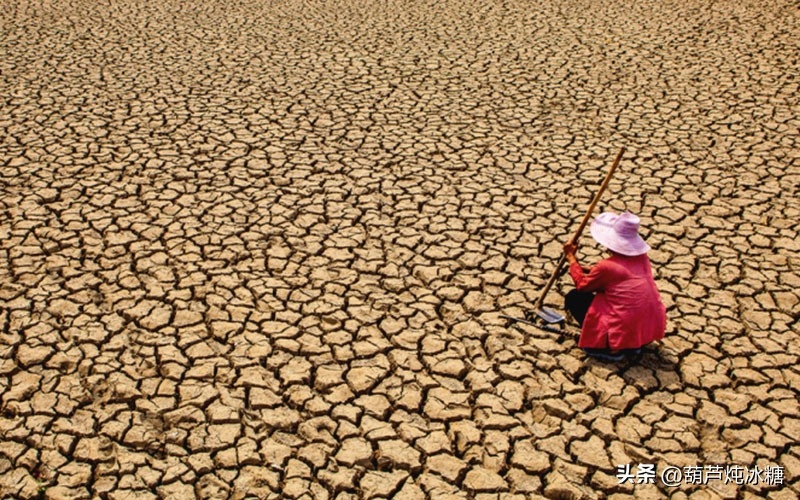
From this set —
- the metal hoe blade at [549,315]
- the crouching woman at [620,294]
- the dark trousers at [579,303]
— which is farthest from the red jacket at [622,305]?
the metal hoe blade at [549,315]

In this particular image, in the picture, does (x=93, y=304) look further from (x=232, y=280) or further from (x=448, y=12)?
(x=448, y=12)

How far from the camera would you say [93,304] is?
489 cm

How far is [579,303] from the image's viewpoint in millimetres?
4688

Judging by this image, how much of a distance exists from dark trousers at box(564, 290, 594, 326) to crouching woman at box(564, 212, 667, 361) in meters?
0.14

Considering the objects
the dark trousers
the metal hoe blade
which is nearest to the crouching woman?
the dark trousers

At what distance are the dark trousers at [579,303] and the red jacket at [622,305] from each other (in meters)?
0.17

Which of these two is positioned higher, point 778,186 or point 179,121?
point 778,186

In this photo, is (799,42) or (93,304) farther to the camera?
(799,42)

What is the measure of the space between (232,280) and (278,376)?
1.08 metres

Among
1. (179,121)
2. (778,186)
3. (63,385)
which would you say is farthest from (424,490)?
(179,121)

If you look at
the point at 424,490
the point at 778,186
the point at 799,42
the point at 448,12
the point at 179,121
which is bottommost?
the point at 424,490

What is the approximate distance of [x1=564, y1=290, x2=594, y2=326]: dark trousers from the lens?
467 cm

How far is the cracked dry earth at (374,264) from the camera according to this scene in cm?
390

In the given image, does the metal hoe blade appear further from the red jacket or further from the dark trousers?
the red jacket
